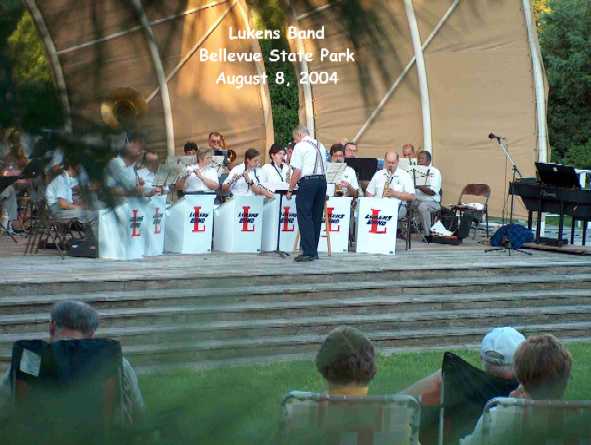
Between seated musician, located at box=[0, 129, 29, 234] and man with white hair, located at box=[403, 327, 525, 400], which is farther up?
seated musician, located at box=[0, 129, 29, 234]

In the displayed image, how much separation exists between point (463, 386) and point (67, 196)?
3.69 m

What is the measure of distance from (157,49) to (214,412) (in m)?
0.41

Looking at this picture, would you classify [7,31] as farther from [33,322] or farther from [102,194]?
[33,322]

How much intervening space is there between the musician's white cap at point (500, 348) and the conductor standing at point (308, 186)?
8.10 m

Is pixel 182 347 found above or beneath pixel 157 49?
beneath

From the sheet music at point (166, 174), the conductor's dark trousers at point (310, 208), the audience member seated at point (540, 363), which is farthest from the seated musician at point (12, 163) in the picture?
the conductor's dark trousers at point (310, 208)

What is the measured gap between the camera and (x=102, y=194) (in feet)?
4.03

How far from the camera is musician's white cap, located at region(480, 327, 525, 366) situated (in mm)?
5000

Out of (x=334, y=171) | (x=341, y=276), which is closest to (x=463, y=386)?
(x=341, y=276)

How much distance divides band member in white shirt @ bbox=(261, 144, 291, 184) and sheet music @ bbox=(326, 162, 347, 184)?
0.54 meters

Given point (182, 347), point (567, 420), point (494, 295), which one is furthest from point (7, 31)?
point (494, 295)

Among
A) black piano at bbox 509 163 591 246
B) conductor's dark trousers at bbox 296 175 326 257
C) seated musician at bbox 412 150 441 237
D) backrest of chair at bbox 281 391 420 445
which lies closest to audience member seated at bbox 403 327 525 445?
backrest of chair at bbox 281 391 420 445

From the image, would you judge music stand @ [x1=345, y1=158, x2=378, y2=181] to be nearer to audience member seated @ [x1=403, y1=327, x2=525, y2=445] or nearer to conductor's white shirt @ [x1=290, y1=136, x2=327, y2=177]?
conductor's white shirt @ [x1=290, y1=136, x2=327, y2=177]

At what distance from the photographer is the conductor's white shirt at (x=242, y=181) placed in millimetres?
14336
